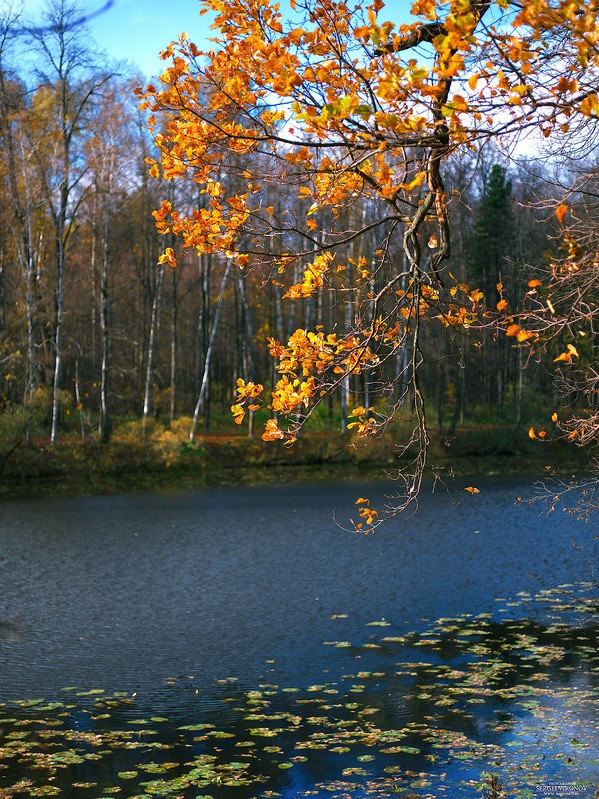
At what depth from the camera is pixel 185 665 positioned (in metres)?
8.70

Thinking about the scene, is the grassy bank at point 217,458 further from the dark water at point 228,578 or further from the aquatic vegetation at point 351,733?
the aquatic vegetation at point 351,733

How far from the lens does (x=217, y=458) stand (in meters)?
26.2

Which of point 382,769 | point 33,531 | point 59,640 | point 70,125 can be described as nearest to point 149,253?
point 70,125

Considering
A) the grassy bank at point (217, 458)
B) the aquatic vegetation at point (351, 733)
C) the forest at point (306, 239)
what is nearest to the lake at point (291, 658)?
the aquatic vegetation at point (351, 733)

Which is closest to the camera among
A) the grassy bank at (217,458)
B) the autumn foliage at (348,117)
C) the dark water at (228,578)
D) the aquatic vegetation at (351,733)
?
the autumn foliage at (348,117)

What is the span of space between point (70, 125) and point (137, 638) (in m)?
19.3

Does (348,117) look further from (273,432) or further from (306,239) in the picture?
(306,239)

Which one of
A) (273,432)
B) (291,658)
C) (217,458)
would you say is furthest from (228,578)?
(217,458)

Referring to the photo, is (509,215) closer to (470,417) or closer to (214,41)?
(470,417)

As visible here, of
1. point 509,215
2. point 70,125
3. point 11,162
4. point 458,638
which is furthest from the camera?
point 509,215

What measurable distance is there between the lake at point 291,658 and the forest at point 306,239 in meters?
Result: 2.11

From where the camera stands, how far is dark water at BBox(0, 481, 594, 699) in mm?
8906

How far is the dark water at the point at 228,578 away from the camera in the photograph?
891 cm

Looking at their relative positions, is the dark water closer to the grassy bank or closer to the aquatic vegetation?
the aquatic vegetation
